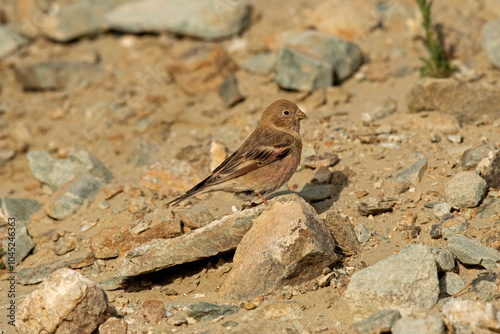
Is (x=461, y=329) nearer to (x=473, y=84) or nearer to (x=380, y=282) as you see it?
(x=380, y=282)

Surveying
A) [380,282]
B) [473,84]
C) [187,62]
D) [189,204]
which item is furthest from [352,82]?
[380,282]

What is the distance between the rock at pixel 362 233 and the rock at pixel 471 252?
2.64 feet

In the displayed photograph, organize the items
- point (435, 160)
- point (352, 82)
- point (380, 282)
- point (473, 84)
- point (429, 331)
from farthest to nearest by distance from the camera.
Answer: point (352, 82)
point (473, 84)
point (435, 160)
point (380, 282)
point (429, 331)

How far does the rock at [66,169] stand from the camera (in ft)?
25.2

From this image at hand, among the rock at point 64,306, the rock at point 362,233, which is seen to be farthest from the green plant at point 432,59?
the rock at point 64,306

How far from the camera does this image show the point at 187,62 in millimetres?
9508

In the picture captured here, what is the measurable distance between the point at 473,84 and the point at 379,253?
3.18 metres

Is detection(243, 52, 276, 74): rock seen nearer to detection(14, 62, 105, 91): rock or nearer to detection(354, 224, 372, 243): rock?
detection(14, 62, 105, 91): rock

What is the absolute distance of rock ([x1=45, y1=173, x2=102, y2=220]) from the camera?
22.8 feet

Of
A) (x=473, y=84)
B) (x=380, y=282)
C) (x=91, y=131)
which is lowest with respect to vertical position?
(x=91, y=131)

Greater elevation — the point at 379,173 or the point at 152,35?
the point at 379,173

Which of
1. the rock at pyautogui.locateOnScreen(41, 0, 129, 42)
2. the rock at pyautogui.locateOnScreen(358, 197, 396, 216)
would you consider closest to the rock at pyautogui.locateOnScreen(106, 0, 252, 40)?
the rock at pyautogui.locateOnScreen(41, 0, 129, 42)

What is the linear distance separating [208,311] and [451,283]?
2.03 meters

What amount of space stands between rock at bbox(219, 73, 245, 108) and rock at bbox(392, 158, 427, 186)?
3.52 m
